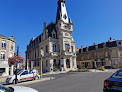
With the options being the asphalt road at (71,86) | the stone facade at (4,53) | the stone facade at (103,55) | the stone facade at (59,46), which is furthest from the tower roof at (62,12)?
the asphalt road at (71,86)

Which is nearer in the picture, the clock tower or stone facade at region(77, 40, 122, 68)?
the clock tower

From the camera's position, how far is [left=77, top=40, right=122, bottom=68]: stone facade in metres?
36.7

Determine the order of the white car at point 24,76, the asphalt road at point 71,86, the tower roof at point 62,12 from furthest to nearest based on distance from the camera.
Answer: the tower roof at point 62,12
the white car at point 24,76
the asphalt road at point 71,86

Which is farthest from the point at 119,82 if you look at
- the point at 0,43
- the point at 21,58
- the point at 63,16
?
the point at 63,16

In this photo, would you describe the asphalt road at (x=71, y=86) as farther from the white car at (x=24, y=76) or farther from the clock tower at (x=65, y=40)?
the clock tower at (x=65, y=40)

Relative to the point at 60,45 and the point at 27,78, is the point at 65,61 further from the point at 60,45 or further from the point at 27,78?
the point at 27,78

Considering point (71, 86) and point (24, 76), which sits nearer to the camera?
point (71, 86)

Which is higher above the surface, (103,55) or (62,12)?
(62,12)

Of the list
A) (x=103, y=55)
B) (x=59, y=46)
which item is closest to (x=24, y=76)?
(x=59, y=46)

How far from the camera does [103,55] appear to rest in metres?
40.0

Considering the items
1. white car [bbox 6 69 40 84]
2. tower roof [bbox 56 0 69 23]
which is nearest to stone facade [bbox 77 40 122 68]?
tower roof [bbox 56 0 69 23]

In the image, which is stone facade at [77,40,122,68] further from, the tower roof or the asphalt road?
A: the asphalt road

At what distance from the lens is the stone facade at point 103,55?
3666 centimetres

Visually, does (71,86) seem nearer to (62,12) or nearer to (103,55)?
(62,12)
